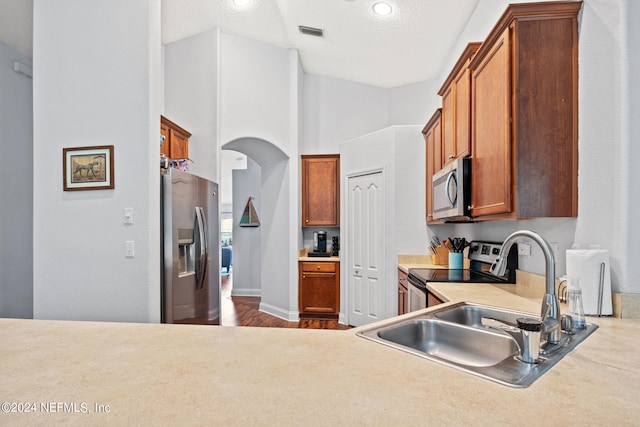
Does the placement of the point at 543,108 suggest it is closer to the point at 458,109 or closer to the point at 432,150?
the point at 458,109

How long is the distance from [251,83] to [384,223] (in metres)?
2.41

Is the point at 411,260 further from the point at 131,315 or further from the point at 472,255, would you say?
the point at 131,315

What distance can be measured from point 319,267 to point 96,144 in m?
3.00

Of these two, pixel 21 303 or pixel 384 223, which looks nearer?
pixel 21 303

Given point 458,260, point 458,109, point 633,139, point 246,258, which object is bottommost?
point 246,258

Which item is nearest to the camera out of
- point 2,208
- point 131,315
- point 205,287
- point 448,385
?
point 448,385

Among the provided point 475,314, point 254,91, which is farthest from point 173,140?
point 475,314

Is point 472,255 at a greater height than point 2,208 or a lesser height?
lesser

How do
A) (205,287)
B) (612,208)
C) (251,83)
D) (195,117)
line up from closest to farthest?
1. (612,208)
2. (205,287)
3. (195,117)
4. (251,83)

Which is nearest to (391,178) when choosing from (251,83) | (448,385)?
(251,83)

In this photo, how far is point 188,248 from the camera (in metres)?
2.78

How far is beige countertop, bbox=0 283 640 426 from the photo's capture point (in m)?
0.65

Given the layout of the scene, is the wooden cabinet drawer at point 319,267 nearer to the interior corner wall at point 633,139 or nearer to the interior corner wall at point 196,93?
the interior corner wall at point 196,93

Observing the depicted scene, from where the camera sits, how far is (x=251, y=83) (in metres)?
4.45
